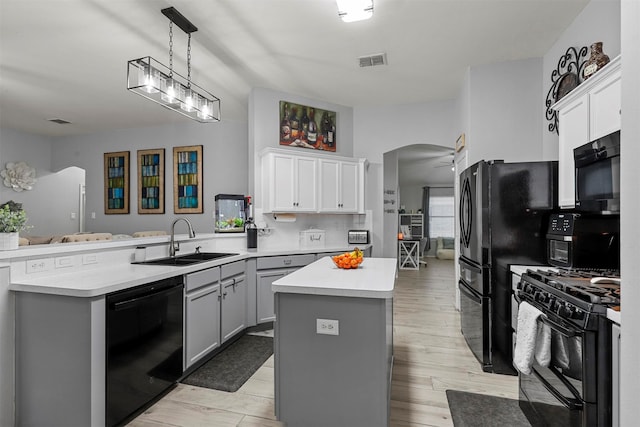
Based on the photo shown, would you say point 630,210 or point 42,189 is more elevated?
point 42,189

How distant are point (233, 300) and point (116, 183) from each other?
15.0ft

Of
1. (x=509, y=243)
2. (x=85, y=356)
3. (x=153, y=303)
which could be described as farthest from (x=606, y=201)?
(x=85, y=356)

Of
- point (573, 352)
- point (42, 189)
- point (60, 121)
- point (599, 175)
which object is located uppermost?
point (60, 121)

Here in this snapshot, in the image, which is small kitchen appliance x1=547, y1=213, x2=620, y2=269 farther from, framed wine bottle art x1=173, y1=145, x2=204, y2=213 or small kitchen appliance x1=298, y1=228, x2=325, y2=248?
framed wine bottle art x1=173, y1=145, x2=204, y2=213

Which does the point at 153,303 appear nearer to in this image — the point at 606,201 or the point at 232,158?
the point at 606,201

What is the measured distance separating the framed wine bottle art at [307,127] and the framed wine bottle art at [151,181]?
2.80 meters

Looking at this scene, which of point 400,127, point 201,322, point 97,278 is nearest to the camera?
point 97,278

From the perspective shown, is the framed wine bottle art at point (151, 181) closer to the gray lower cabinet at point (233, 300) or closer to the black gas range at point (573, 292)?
the gray lower cabinet at point (233, 300)

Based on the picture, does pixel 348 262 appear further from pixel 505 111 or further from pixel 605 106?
pixel 505 111

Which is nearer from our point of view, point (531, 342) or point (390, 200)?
point (531, 342)

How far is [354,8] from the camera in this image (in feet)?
8.01

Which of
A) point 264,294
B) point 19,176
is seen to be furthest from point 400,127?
point 19,176

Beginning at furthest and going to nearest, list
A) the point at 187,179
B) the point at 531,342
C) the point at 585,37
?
the point at 187,179, the point at 585,37, the point at 531,342

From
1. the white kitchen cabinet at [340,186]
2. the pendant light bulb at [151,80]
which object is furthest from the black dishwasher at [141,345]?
the white kitchen cabinet at [340,186]
